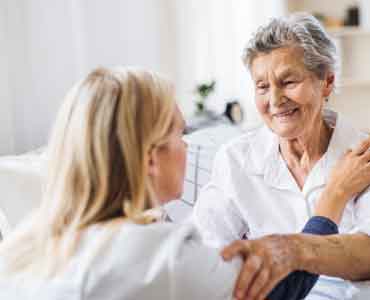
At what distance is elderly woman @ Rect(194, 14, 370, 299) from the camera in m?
1.73

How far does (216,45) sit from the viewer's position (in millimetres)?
3539

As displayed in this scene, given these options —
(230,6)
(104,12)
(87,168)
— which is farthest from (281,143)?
(230,6)

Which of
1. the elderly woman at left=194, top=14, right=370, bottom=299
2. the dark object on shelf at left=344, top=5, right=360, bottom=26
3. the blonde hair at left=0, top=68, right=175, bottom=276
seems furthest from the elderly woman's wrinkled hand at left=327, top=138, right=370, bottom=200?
the dark object on shelf at left=344, top=5, right=360, bottom=26

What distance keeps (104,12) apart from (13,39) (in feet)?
1.90

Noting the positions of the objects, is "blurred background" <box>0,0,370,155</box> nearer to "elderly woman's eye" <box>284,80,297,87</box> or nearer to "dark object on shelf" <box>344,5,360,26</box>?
"dark object on shelf" <box>344,5,360,26</box>

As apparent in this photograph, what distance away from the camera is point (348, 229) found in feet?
5.58

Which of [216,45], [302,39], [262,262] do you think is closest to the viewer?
[262,262]

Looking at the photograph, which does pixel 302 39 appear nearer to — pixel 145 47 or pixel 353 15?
pixel 145 47

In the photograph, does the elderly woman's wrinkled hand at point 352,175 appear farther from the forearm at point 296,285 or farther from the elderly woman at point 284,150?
the forearm at point 296,285

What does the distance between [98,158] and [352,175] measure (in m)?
0.76

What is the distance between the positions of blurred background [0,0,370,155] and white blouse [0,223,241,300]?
130cm

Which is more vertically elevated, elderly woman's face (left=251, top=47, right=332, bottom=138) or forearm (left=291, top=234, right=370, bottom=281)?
elderly woman's face (left=251, top=47, right=332, bottom=138)


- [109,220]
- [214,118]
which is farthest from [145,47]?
[109,220]

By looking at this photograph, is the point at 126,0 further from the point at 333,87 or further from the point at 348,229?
the point at 348,229
